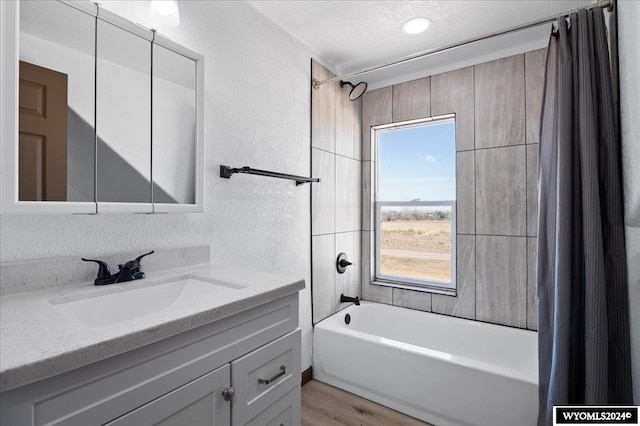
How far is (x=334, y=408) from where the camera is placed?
2.00 metres

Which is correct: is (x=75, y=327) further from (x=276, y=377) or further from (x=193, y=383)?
(x=276, y=377)

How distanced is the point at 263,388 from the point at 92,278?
73 cm

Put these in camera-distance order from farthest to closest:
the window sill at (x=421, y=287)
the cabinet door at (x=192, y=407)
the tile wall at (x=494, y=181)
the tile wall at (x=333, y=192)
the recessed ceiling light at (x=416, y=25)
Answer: the window sill at (x=421, y=287) < the tile wall at (x=333, y=192) < the tile wall at (x=494, y=181) < the recessed ceiling light at (x=416, y=25) < the cabinet door at (x=192, y=407)

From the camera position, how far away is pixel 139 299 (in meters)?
1.13

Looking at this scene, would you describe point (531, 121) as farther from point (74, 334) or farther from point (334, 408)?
point (74, 334)

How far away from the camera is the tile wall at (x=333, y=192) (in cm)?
240

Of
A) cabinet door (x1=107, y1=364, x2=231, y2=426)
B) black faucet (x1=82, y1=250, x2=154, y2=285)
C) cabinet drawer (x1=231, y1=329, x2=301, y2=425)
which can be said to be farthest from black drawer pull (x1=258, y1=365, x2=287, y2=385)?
black faucet (x1=82, y1=250, x2=154, y2=285)

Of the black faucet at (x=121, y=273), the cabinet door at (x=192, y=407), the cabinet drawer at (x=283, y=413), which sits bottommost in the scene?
the cabinet drawer at (x=283, y=413)

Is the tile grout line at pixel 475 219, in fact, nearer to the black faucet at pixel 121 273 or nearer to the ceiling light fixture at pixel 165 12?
the ceiling light fixture at pixel 165 12

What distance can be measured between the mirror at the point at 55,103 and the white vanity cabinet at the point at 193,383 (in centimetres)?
64

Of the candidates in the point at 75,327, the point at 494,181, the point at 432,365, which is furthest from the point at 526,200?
the point at 75,327

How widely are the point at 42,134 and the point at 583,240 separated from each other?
6.69ft

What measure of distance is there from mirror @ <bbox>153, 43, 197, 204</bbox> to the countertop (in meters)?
0.43

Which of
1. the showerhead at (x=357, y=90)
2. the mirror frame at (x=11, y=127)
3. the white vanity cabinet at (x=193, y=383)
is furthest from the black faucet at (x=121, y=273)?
the showerhead at (x=357, y=90)
